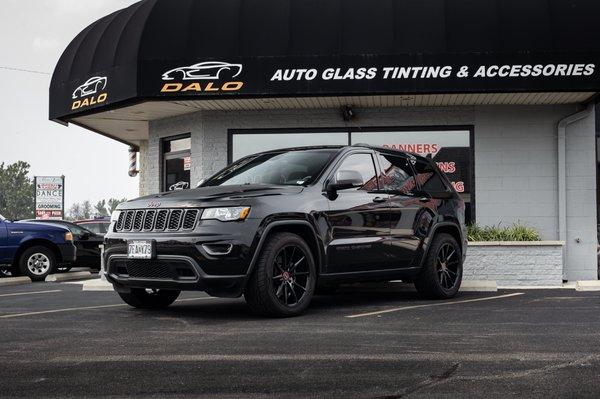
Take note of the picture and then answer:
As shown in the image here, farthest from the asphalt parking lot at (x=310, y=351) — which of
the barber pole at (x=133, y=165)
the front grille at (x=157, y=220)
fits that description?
the barber pole at (x=133, y=165)

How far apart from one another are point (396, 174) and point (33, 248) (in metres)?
10.1

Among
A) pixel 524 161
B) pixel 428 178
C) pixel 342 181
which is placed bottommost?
pixel 342 181

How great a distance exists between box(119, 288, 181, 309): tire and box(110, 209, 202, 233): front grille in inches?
32.8

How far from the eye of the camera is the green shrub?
13414 millimetres

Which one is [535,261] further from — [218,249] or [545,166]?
[218,249]

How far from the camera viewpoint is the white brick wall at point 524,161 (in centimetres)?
1429

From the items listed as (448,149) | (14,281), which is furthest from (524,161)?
(14,281)

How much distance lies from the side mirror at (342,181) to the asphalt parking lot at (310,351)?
4.21 ft

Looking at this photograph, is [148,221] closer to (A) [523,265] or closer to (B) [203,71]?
(B) [203,71]

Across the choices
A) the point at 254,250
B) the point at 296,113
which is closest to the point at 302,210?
the point at 254,250

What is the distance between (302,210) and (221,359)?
9.00 ft

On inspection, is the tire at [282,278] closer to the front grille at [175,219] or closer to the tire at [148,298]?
the front grille at [175,219]

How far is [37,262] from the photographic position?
54.9 ft

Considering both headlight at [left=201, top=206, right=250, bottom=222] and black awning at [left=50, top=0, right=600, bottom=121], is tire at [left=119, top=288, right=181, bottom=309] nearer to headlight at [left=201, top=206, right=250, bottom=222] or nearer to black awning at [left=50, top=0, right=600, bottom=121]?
headlight at [left=201, top=206, right=250, bottom=222]
